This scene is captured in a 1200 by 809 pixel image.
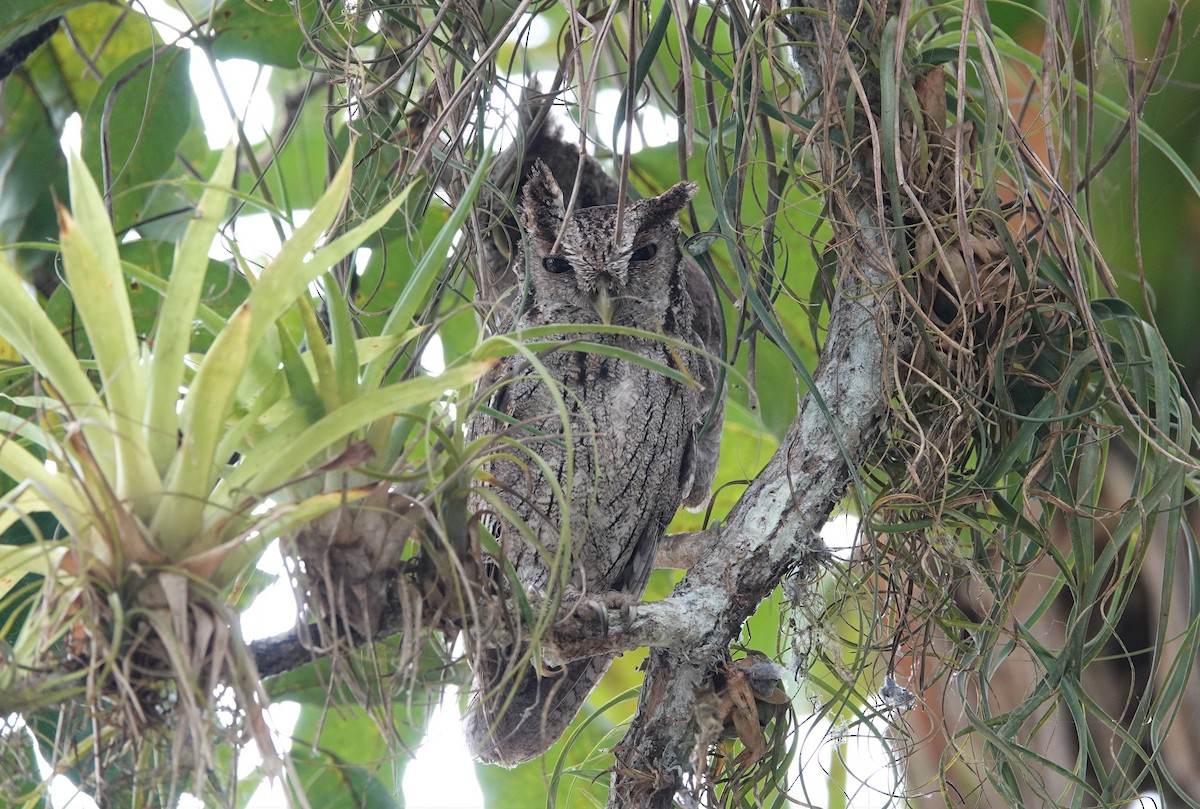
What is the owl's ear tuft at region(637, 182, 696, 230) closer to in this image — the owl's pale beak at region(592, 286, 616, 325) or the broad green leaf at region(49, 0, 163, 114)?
the owl's pale beak at region(592, 286, 616, 325)

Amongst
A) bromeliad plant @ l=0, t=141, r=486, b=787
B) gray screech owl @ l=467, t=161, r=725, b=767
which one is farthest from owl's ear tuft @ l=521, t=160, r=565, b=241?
bromeliad plant @ l=0, t=141, r=486, b=787

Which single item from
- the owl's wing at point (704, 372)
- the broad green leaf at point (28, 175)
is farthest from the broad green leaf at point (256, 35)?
the owl's wing at point (704, 372)

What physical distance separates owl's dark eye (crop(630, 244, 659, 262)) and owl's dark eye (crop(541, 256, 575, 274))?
4.8 inches

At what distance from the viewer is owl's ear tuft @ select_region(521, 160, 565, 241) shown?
1725mm

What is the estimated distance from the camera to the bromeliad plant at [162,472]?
2.19ft

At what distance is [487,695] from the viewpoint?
0.78 m

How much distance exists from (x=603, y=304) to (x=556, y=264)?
0.12 meters

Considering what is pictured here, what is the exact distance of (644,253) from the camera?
1.84m

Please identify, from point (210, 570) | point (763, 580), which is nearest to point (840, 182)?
point (763, 580)

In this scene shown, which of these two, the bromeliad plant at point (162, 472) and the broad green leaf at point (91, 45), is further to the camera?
the broad green leaf at point (91, 45)

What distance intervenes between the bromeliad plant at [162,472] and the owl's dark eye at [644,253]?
3.65 ft

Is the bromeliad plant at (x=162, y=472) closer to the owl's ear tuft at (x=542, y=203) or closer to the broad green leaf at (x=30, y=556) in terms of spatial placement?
the broad green leaf at (x=30, y=556)

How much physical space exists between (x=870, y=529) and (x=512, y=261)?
3.16 ft

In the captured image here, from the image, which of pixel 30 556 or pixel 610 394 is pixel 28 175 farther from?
pixel 30 556
